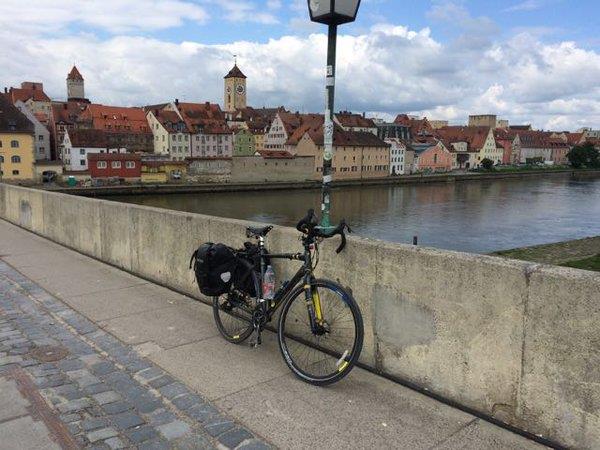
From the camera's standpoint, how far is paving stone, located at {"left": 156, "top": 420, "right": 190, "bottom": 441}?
327 cm

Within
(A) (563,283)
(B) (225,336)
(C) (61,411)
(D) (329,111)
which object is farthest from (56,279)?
(A) (563,283)

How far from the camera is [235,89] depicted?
15188 centimetres

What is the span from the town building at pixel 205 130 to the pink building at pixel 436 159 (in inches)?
1689

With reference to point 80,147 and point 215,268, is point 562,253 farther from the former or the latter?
point 80,147

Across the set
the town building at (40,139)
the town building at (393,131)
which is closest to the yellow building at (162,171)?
the town building at (40,139)

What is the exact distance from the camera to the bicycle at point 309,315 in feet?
12.7

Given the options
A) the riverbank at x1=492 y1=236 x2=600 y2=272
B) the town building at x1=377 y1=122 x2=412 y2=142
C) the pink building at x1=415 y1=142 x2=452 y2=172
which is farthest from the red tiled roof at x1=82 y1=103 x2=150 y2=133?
the riverbank at x1=492 y1=236 x2=600 y2=272

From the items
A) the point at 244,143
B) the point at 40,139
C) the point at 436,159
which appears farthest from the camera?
the point at 436,159

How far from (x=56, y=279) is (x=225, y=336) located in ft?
12.2

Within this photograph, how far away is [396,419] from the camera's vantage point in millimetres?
3445

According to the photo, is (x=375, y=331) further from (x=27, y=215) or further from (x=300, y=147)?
(x=300, y=147)

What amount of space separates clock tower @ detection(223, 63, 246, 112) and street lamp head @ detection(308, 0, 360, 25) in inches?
5911

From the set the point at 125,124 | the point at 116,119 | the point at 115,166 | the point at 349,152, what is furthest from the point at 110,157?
the point at 349,152

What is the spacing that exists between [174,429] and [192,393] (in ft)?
1.66
